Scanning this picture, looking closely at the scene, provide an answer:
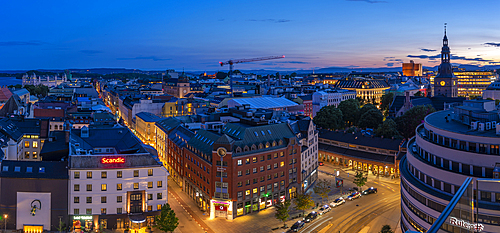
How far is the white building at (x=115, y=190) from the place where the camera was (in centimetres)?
6744

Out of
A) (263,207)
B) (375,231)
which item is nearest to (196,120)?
(263,207)

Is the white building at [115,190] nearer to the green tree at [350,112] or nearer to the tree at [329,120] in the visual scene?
the tree at [329,120]

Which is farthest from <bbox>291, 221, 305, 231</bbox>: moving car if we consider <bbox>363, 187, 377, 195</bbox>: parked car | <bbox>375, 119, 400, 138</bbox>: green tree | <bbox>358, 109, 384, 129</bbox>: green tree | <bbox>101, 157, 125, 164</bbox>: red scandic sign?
<bbox>358, 109, 384, 129</bbox>: green tree

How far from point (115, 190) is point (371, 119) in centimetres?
11777

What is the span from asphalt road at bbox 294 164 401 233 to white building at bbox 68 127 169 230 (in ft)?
92.6

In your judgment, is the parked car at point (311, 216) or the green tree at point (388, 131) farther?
the green tree at point (388, 131)

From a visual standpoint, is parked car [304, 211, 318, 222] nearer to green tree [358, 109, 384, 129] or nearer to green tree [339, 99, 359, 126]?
green tree [358, 109, 384, 129]

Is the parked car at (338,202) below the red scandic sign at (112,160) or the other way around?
below

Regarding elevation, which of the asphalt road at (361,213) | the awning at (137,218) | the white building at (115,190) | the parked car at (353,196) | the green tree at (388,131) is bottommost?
the asphalt road at (361,213)

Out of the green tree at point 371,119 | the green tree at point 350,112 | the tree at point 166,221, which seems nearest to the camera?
the tree at point 166,221

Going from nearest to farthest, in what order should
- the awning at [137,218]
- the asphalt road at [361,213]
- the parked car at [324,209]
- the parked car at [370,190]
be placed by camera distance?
the awning at [137,218] < the asphalt road at [361,213] < the parked car at [324,209] < the parked car at [370,190]

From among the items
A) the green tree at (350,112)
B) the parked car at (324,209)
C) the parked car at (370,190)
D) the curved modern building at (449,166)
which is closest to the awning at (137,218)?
the parked car at (324,209)

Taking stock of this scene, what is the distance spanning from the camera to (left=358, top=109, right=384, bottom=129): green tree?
159 meters

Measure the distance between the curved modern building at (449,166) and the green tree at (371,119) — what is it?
9426cm
